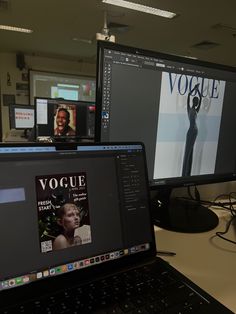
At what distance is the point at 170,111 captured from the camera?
0.75 meters

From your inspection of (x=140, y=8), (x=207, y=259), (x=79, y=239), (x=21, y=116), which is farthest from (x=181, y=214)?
(x=140, y=8)

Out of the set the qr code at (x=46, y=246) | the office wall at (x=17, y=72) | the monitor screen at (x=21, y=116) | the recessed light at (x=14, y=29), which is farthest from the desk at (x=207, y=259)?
the office wall at (x=17, y=72)

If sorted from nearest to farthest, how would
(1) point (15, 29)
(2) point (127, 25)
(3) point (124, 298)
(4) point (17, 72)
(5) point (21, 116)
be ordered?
(3) point (124, 298) < (5) point (21, 116) < (2) point (127, 25) < (1) point (15, 29) < (4) point (17, 72)

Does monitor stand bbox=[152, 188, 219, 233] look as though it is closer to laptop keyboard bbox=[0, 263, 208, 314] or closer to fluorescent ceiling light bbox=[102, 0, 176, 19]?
laptop keyboard bbox=[0, 263, 208, 314]

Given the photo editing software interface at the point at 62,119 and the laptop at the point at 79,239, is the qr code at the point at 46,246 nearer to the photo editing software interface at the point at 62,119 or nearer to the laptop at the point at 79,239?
the laptop at the point at 79,239

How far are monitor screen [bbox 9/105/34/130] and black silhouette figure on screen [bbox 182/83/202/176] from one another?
333 centimetres

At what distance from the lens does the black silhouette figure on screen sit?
78 cm

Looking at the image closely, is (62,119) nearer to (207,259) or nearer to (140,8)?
(207,259)

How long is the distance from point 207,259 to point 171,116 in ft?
1.20

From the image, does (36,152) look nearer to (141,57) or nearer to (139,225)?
(139,225)

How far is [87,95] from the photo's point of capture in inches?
317

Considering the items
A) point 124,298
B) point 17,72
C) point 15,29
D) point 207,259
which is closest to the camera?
point 124,298

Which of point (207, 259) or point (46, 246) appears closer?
point (46, 246)

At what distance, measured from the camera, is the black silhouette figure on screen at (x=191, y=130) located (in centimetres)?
78
